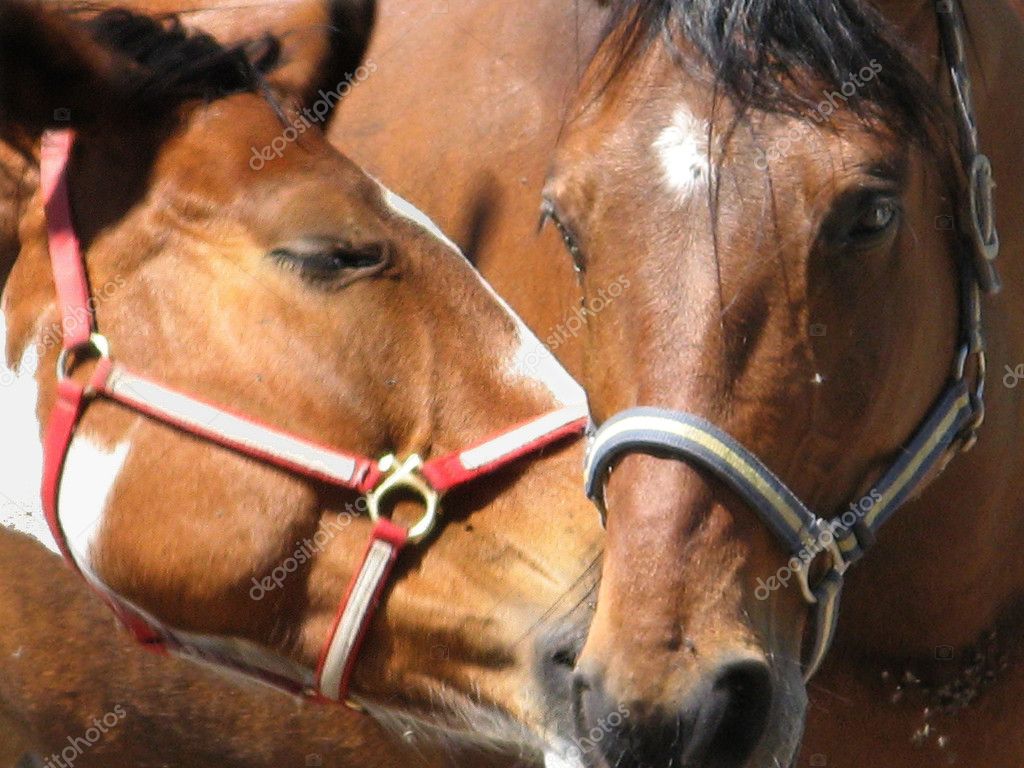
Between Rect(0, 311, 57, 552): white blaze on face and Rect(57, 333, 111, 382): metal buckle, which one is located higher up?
Rect(57, 333, 111, 382): metal buckle

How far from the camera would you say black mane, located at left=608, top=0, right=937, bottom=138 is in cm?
247

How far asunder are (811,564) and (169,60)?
4.96 feet

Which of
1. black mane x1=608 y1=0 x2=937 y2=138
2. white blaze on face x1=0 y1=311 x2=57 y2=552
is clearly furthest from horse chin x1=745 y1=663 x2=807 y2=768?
white blaze on face x1=0 y1=311 x2=57 y2=552

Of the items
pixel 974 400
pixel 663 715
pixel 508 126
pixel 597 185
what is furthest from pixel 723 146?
pixel 508 126

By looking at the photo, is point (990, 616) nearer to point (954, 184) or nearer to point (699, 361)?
point (954, 184)

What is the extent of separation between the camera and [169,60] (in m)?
2.89

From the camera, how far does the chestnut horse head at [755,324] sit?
7.42 feet

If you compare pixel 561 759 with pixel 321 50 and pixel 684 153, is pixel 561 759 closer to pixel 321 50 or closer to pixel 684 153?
pixel 684 153

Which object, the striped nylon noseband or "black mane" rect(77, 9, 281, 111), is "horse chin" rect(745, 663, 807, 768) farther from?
"black mane" rect(77, 9, 281, 111)

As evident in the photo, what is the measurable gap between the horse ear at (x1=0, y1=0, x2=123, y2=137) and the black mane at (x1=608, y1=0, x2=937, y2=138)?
108cm

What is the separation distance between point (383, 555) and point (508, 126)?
1238 millimetres

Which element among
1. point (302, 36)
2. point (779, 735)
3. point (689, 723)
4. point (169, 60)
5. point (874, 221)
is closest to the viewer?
point (689, 723)

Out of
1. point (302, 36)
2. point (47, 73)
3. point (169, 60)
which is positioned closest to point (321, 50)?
point (302, 36)

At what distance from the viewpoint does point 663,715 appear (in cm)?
218
